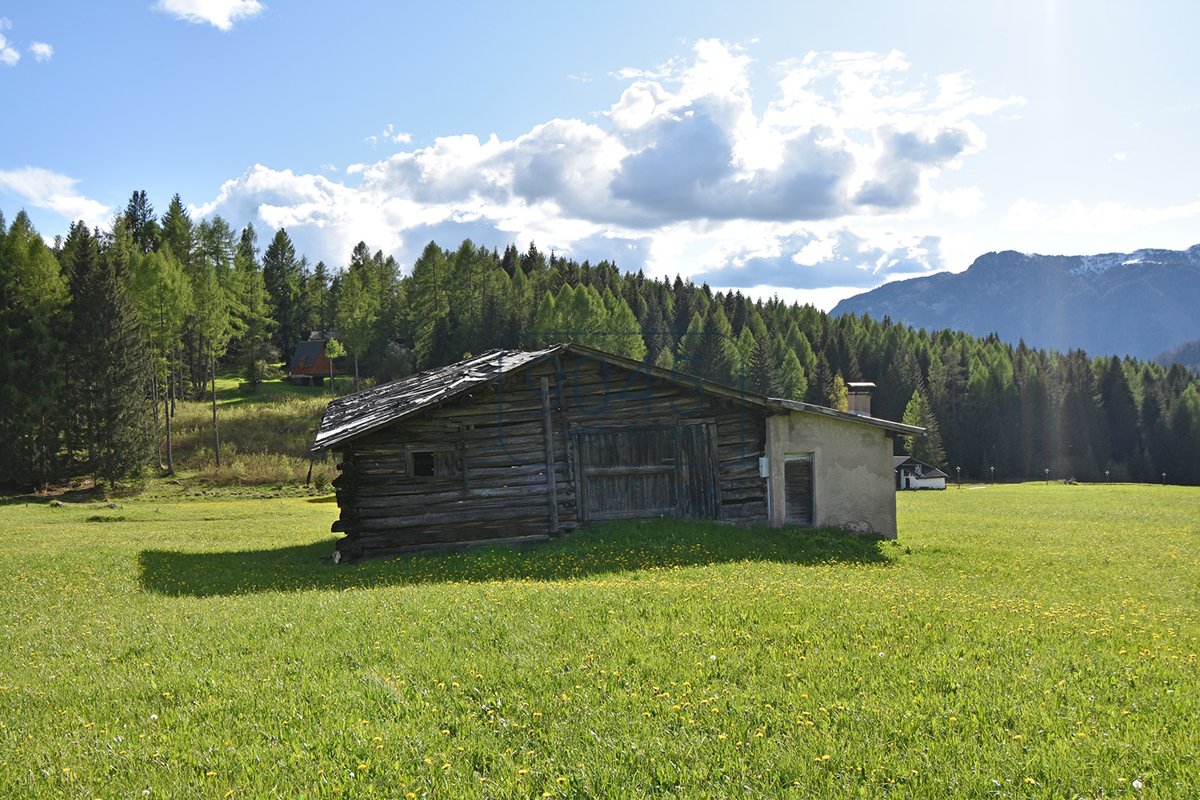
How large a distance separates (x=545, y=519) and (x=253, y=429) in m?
54.8

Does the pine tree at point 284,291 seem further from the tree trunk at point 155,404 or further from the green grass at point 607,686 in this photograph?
the green grass at point 607,686

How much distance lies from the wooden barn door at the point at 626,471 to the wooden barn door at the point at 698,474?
0.27 m

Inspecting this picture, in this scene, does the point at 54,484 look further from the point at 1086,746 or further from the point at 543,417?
the point at 1086,746

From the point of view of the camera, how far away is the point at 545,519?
22609 millimetres

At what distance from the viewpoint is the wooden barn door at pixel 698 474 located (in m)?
23.6

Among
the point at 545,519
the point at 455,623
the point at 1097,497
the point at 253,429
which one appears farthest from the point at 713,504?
the point at 253,429

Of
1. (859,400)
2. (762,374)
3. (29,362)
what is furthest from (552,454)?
(762,374)

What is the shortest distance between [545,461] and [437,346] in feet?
236

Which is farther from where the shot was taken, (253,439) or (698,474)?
(253,439)

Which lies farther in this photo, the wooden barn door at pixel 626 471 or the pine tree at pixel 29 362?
the pine tree at pixel 29 362

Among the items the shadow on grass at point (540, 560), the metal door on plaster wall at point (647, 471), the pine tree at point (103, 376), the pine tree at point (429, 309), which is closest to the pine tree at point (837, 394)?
the pine tree at point (429, 309)

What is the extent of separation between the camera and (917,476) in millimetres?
92688

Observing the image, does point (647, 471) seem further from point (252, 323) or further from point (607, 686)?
point (252, 323)

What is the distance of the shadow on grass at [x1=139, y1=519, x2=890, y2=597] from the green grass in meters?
0.46
